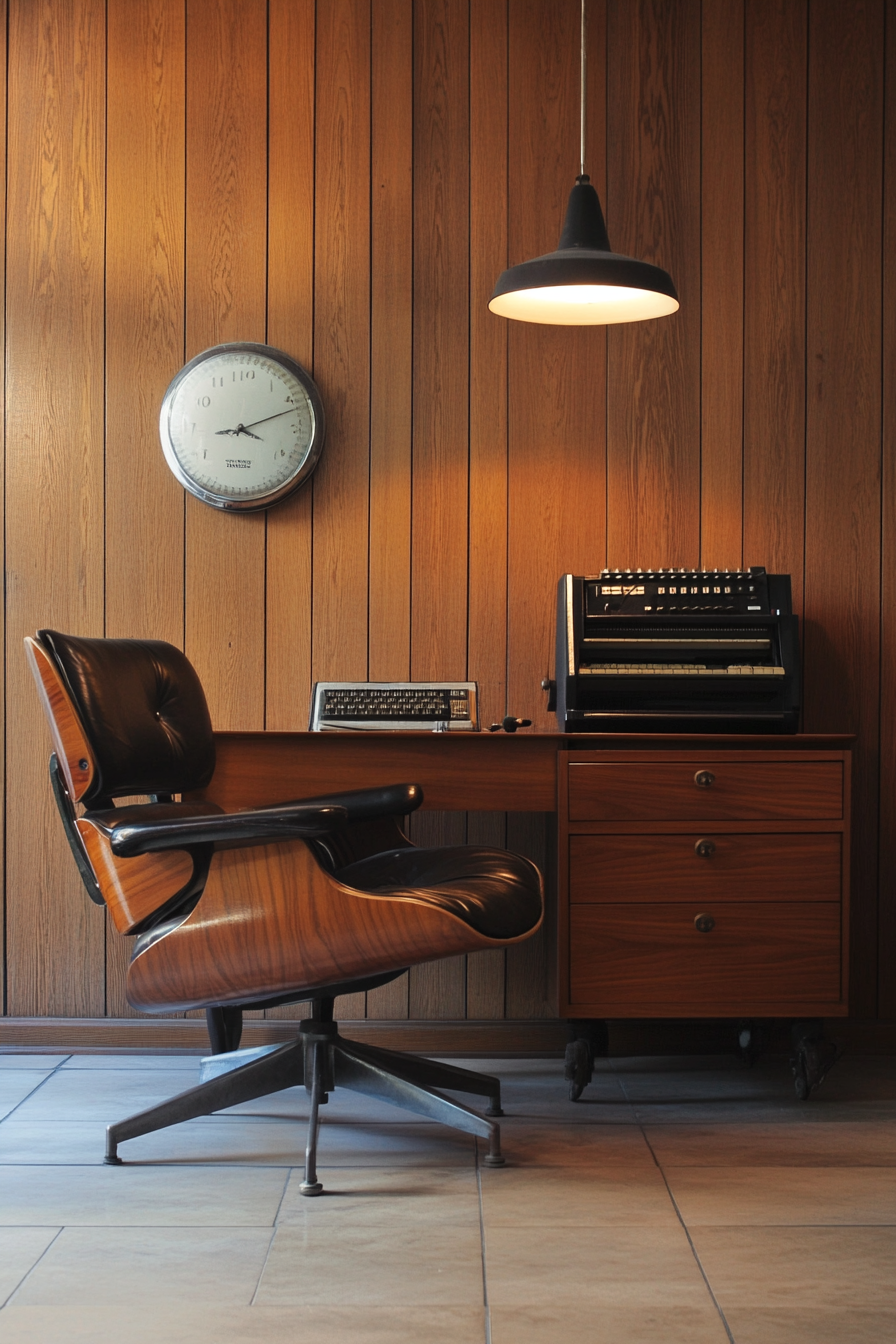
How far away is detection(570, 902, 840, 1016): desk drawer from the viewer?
251 cm

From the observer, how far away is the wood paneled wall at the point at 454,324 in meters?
3.04

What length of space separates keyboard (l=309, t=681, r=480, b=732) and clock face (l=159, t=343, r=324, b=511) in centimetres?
59

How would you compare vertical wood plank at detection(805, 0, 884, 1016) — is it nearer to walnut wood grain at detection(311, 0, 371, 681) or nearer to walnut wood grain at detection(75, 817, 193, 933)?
walnut wood grain at detection(311, 0, 371, 681)

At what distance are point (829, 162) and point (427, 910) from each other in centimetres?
224

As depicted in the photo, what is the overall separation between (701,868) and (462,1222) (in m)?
0.92

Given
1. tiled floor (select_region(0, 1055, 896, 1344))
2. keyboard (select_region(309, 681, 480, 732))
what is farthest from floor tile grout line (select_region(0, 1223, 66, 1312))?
keyboard (select_region(309, 681, 480, 732))

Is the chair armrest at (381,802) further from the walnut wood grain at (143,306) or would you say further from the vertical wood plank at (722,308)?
the vertical wood plank at (722,308)

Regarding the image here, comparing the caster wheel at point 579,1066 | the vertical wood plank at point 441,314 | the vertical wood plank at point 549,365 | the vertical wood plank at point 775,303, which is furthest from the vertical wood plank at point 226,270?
the vertical wood plank at point 775,303

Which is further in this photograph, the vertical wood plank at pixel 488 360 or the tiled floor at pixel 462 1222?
the vertical wood plank at pixel 488 360

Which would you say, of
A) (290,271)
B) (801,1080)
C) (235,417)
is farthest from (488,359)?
(801,1080)

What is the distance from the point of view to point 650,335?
10.0 feet

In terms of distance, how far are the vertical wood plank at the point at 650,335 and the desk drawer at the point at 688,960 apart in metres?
0.96

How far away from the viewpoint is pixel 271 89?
3.06 metres

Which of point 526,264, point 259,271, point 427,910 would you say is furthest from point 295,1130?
point 259,271
